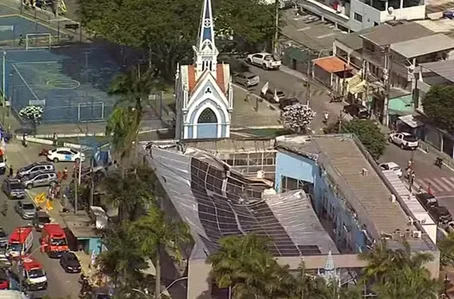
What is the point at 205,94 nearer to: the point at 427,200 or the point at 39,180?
the point at 39,180

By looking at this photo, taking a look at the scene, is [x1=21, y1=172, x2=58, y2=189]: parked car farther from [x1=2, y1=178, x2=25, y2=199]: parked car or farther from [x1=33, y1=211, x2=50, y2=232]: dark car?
[x1=33, y1=211, x2=50, y2=232]: dark car

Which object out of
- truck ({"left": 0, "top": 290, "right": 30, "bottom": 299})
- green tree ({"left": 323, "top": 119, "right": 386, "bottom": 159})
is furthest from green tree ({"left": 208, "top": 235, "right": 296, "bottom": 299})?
green tree ({"left": 323, "top": 119, "right": 386, "bottom": 159})

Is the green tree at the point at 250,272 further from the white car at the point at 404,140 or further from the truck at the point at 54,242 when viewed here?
the white car at the point at 404,140

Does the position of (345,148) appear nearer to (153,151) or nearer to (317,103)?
(153,151)

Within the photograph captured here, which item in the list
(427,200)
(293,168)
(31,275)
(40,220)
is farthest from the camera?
(427,200)

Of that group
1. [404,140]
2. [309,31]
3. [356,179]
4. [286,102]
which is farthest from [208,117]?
[309,31]

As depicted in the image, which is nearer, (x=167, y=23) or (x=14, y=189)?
(x=14, y=189)
